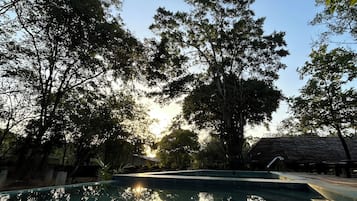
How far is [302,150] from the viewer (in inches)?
734

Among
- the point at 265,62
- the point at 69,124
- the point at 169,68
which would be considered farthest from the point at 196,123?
the point at 69,124

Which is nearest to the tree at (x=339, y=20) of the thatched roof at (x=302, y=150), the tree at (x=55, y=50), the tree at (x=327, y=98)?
the tree at (x=327, y=98)

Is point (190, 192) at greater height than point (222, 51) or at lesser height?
lesser

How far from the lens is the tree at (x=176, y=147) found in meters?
18.8

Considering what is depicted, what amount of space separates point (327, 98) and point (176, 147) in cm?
1081

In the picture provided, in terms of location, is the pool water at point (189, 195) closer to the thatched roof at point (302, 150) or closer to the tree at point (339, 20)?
the tree at point (339, 20)

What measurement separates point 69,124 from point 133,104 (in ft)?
12.3

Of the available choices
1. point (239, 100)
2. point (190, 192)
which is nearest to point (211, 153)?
point (239, 100)

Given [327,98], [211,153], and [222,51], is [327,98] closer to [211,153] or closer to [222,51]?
[222,51]

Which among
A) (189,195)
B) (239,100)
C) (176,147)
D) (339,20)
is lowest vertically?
(189,195)

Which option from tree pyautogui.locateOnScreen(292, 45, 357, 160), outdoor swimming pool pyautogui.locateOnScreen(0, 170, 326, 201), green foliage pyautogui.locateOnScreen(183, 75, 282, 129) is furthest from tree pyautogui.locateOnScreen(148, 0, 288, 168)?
outdoor swimming pool pyautogui.locateOnScreen(0, 170, 326, 201)

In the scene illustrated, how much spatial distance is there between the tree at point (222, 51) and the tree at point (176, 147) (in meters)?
3.40

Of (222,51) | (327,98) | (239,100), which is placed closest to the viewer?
(327,98)

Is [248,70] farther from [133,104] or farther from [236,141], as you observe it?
[133,104]
